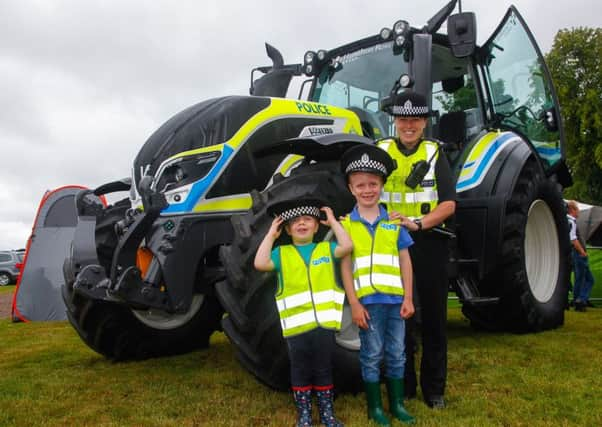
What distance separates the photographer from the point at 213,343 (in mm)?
5629

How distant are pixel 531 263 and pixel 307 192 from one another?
11.6ft

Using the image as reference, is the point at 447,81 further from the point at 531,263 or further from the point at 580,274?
the point at 580,274

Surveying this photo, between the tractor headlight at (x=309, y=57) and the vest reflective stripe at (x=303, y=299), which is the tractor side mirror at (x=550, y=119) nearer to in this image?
the tractor headlight at (x=309, y=57)

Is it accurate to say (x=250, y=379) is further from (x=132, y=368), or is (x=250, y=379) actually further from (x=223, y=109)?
(x=223, y=109)

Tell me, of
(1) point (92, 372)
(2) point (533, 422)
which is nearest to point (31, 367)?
(1) point (92, 372)

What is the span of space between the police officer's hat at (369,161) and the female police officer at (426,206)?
0.87 ft

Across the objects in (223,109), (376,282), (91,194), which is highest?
(223,109)

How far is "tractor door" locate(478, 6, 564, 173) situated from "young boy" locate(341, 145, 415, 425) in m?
3.16

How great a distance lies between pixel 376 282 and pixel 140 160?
1.90 m

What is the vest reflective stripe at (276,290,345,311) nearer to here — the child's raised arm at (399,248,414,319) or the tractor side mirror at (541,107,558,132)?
the child's raised arm at (399,248,414,319)

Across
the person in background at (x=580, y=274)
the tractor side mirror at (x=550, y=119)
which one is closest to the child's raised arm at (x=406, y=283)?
the tractor side mirror at (x=550, y=119)

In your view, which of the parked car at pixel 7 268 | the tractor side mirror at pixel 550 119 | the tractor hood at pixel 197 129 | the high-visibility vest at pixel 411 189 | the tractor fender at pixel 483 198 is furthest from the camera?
the parked car at pixel 7 268

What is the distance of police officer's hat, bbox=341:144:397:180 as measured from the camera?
2.99 metres

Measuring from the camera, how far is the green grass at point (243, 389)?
3.12 m
